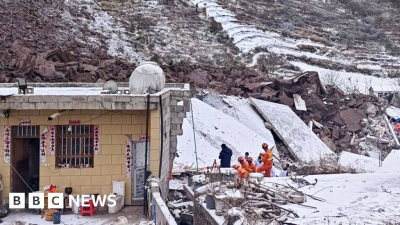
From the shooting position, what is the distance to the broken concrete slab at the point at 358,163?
14.4 metres

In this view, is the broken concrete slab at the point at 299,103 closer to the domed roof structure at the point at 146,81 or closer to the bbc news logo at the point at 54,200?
the domed roof structure at the point at 146,81

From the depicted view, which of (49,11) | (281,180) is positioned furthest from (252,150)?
(49,11)

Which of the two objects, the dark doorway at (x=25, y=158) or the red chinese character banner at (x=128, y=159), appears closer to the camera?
the dark doorway at (x=25, y=158)

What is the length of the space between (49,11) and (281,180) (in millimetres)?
26010

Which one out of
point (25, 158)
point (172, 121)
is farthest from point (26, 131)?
point (172, 121)

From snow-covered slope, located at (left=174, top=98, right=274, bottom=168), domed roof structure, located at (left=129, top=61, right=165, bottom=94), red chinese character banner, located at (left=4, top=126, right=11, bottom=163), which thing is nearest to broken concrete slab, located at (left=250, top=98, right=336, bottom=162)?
snow-covered slope, located at (left=174, top=98, right=274, bottom=168)

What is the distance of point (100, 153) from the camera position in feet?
34.8

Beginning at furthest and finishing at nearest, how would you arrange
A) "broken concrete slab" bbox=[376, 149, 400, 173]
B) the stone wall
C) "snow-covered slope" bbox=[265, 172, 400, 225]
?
1. "broken concrete slab" bbox=[376, 149, 400, 173]
2. the stone wall
3. "snow-covered slope" bbox=[265, 172, 400, 225]

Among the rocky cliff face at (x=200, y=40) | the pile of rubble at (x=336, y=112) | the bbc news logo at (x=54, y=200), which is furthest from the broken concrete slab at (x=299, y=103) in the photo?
the bbc news logo at (x=54, y=200)

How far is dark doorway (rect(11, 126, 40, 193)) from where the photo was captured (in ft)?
34.6

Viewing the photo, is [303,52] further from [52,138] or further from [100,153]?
[52,138]

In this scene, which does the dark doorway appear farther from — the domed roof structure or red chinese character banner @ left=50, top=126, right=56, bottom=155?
the domed roof structure

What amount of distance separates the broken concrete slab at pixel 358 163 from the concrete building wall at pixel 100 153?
23.1 ft

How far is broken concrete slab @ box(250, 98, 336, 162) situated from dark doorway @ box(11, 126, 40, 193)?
30.1 ft
